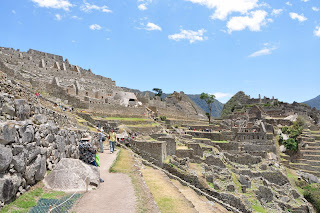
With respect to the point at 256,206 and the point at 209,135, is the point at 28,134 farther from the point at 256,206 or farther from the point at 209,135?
the point at 209,135

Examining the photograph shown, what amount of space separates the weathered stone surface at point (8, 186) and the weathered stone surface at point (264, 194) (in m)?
19.6

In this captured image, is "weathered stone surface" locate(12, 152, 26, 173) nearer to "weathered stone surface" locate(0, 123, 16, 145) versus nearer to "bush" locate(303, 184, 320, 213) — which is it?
"weathered stone surface" locate(0, 123, 16, 145)

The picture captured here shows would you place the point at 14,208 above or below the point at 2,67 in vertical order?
below

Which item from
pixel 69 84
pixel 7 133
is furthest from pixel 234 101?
pixel 7 133

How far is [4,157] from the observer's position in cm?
512

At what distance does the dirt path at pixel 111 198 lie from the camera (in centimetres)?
650

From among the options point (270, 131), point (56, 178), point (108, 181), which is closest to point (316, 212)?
point (270, 131)

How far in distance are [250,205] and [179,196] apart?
10767 millimetres

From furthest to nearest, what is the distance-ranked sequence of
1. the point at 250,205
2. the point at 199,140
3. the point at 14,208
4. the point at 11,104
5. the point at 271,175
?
the point at 199,140 → the point at 271,175 → the point at 250,205 → the point at 11,104 → the point at 14,208

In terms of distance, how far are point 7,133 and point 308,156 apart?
37030 millimetres

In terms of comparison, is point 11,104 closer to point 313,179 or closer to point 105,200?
point 105,200

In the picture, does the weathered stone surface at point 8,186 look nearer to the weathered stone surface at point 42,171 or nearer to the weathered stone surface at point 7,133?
the weathered stone surface at point 7,133

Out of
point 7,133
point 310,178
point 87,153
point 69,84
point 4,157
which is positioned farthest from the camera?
→ point 69,84

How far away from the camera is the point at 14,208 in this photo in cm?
524
